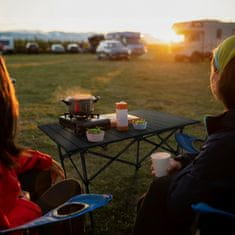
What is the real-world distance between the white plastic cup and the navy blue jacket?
53 centimetres

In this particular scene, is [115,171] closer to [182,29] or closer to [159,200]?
[159,200]

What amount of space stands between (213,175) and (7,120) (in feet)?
3.14

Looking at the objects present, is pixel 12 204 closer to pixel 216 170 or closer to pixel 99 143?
pixel 216 170

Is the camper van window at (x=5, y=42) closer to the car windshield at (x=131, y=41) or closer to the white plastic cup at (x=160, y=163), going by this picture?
the car windshield at (x=131, y=41)

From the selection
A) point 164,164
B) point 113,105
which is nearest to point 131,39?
point 113,105

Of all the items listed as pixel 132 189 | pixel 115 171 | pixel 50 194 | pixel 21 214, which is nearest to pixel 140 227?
pixel 50 194

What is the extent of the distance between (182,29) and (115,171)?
1840 cm

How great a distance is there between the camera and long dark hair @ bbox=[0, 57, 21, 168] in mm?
1404

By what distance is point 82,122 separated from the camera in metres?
2.89

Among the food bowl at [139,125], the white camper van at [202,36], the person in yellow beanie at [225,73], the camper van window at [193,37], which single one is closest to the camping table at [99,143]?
the food bowl at [139,125]

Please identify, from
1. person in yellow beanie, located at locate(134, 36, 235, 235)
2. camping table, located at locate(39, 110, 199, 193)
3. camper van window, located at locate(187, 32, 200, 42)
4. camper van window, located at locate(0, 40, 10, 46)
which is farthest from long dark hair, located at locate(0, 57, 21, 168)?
camper van window, located at locate(0, 40, 10, 46)

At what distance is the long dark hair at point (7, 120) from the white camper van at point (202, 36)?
19.6m

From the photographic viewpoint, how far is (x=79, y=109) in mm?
Answer: 2893

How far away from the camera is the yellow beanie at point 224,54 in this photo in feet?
5.06
